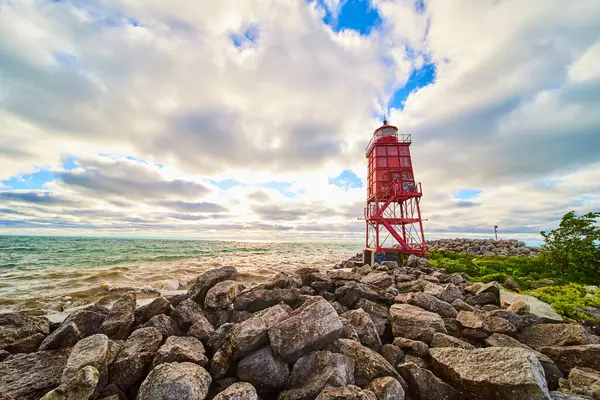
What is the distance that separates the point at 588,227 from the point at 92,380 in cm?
1945

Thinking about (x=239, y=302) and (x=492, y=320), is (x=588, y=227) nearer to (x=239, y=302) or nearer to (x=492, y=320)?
(x=492, y=320)

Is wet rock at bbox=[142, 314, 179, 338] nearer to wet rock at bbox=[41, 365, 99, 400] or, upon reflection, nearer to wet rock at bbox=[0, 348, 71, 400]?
wet rock at bbox=[0, 348, 71, 400]

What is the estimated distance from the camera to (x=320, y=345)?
366 centimetres

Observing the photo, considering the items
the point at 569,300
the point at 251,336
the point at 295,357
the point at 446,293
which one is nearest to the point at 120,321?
the point at 251,336

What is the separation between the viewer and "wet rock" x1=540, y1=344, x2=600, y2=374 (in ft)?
12.3

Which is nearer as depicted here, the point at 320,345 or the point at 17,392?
the point at 17,392

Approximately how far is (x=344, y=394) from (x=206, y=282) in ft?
15.3

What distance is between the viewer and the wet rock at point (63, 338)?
411 centimetres

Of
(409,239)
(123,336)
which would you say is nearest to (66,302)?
(123,336)

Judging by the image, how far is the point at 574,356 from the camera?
388 centimetres

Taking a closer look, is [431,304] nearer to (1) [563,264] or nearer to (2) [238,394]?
(2) [238,394]

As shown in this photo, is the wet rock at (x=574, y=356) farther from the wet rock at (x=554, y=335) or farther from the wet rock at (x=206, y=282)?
the wet rock at (x=206, y=282)

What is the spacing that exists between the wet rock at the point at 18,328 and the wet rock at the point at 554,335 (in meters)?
9.70

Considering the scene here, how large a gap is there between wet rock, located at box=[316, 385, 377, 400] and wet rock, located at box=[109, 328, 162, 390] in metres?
2.61
